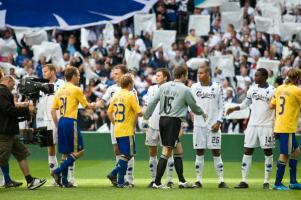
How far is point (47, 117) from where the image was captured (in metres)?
17.1

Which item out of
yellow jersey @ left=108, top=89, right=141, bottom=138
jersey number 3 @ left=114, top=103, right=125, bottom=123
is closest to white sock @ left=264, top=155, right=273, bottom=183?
yellow jersey @ left=108, top=89, right=141, bottom=138

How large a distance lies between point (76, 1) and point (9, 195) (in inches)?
656

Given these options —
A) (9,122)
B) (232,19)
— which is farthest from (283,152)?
(232,19)

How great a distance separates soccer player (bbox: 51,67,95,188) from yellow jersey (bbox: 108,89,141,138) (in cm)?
57

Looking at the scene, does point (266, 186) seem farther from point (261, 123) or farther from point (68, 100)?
point (68, 100)

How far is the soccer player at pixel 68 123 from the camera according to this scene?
15484mm

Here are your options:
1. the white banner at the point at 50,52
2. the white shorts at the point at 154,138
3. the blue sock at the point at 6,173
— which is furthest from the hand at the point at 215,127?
the white banner at the point at 50,52

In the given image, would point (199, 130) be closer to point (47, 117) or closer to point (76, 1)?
point (47, 117)

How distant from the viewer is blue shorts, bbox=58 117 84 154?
50.8 ft

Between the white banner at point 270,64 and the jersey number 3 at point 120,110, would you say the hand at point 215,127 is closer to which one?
the jersey number 3 at point 120,110

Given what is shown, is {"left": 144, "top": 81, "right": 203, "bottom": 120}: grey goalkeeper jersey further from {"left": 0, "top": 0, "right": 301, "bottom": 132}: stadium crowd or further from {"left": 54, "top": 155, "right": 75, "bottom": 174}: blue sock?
{"left": 0, "top": 0, "right": 301, "bottom": 132}: stadium crowd

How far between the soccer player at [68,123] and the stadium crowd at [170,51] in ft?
31.6

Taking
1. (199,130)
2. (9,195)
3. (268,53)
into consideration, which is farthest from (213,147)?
(268,53)

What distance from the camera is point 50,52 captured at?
28781mm
